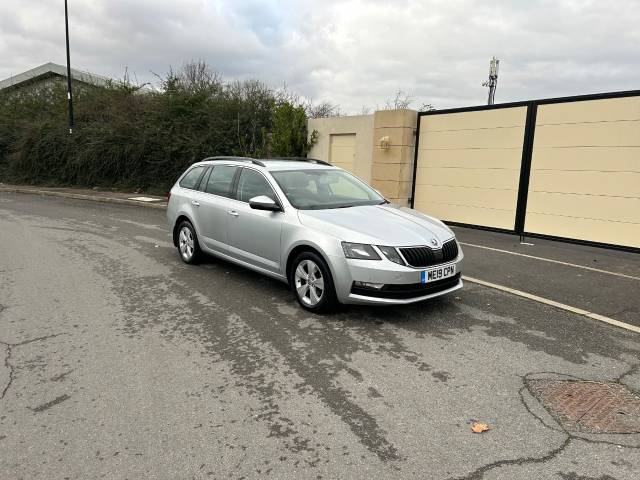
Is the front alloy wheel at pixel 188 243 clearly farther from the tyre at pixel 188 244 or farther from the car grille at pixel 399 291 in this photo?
the car grille at pixel 399 291

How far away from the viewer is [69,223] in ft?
38.0

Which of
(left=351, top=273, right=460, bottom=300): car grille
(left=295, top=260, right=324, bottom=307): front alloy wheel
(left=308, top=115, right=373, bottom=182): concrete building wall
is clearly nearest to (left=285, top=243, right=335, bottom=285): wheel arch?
(left=295, top=260, right=324, bottom=307): front alloy wheel

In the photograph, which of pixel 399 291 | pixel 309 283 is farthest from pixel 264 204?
pixel 399 291

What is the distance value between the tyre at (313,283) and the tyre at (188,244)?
2.33 meters

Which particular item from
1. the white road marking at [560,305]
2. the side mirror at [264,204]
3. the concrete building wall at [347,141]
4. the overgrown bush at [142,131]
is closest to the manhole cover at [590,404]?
the white road marking at [560,305]

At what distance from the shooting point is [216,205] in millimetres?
6547

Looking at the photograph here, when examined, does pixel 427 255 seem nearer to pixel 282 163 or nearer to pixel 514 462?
pixel 514 462

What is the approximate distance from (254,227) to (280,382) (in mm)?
2526

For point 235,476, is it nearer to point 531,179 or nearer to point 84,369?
point 84,369

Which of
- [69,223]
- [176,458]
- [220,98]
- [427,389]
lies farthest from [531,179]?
[220,98]

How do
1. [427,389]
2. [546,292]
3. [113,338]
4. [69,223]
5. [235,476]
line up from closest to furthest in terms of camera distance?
[235,476], [427,389], [113,338], [546,292], [69,223]

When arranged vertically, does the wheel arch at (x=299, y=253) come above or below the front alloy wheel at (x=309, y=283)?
above

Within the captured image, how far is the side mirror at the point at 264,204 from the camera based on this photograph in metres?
5.44

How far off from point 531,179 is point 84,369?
9.16m
